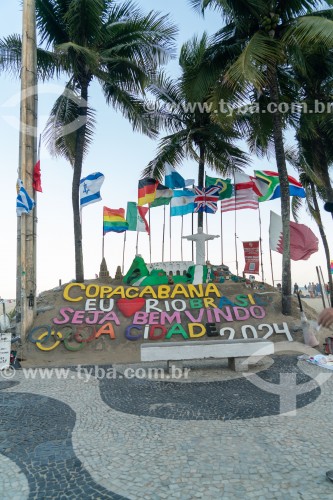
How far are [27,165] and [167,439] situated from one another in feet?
33.8

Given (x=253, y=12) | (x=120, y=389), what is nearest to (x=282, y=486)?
(x=120, y=389)

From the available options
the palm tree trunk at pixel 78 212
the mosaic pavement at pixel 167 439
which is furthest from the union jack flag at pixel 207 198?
the mosaic pavement at pixel 167 439

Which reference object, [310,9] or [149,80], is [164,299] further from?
[310,9]

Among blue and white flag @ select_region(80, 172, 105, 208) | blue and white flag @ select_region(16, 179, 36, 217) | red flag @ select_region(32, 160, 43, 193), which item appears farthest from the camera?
blue and white flag @ select_region(80, 172, 105, 208)

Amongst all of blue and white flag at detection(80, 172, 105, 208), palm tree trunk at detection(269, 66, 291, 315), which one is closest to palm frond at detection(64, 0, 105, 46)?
blue and white flag at detection(80, 172, 105, 208)

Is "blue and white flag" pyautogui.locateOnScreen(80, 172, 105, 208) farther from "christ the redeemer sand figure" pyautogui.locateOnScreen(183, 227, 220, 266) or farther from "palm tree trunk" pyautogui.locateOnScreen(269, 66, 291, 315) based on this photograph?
"palm tree trunk" pyautogui.locateOnScreen(269, 66, 291, 315)

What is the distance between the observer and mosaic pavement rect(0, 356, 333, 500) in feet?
12.5

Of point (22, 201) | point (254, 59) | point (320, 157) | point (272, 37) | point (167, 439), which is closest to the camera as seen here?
point (167, 439)

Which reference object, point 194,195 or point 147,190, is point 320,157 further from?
point 147,190

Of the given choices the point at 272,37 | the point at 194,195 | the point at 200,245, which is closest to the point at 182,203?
the point at 194,195

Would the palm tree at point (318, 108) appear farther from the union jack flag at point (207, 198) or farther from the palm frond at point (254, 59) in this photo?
the union jack flag at point (207, 198)

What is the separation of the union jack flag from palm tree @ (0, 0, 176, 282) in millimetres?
4107

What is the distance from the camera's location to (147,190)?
1880cm

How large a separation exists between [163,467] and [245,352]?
5.05 metres
